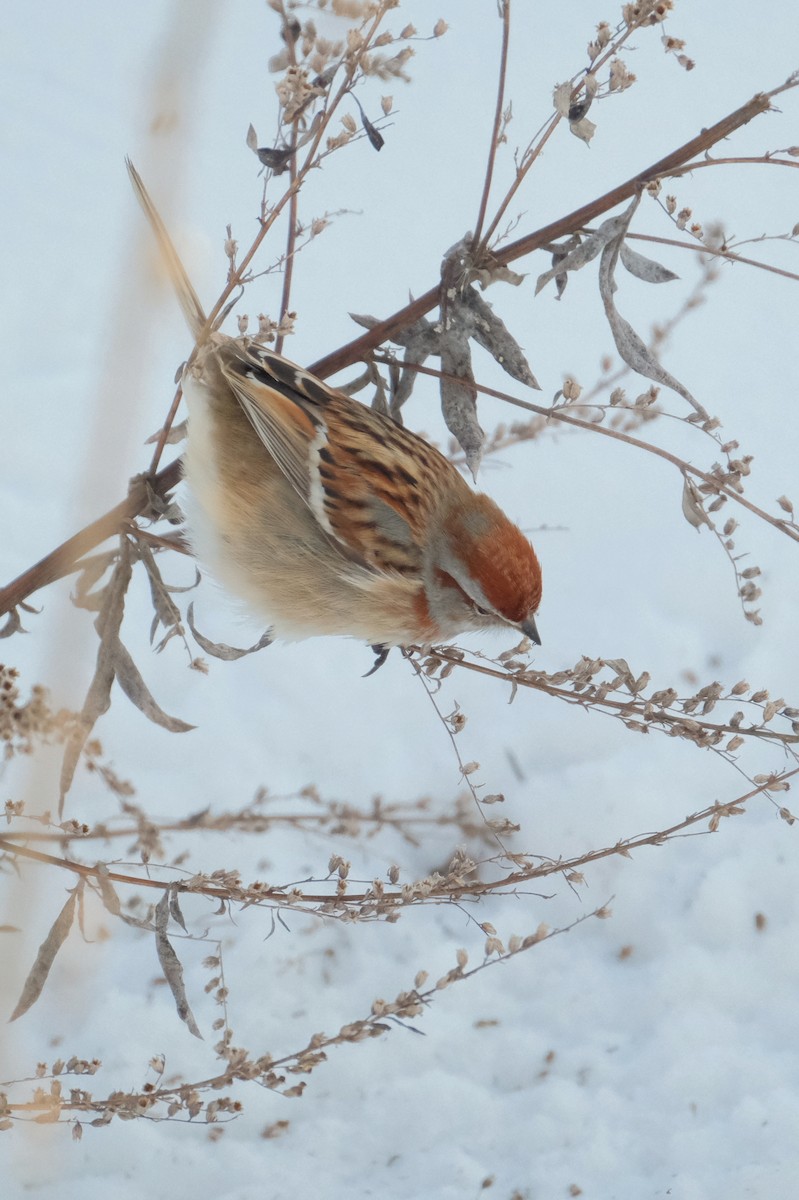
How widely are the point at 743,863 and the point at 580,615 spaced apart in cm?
87

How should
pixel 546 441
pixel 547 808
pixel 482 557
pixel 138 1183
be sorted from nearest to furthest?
pixel 482 557
pixel 138 1183
pixel 547 808
pixel 546 441

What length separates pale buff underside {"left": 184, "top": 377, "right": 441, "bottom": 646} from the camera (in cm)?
232

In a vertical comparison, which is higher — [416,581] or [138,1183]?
[416,581]

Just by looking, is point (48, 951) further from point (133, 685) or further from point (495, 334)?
point (495, 334)

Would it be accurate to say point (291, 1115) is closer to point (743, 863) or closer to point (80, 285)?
point (743, 863)

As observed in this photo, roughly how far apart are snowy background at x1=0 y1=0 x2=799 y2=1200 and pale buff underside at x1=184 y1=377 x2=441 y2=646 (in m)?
0.14

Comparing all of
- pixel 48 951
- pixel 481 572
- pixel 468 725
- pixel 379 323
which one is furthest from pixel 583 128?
pixel 468 725

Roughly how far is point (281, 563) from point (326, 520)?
0.12 metres

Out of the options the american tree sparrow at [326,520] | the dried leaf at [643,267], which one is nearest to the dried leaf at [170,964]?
the american tree sparrow at [326,520]

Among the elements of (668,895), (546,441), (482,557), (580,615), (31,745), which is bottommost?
(31,745)

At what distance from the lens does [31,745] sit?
1.46 m

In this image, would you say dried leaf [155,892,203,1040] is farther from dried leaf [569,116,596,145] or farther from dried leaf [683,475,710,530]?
dried leaf [569,116,596,145]

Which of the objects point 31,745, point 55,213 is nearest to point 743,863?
point 31,745

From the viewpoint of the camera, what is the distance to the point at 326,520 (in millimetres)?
2330
